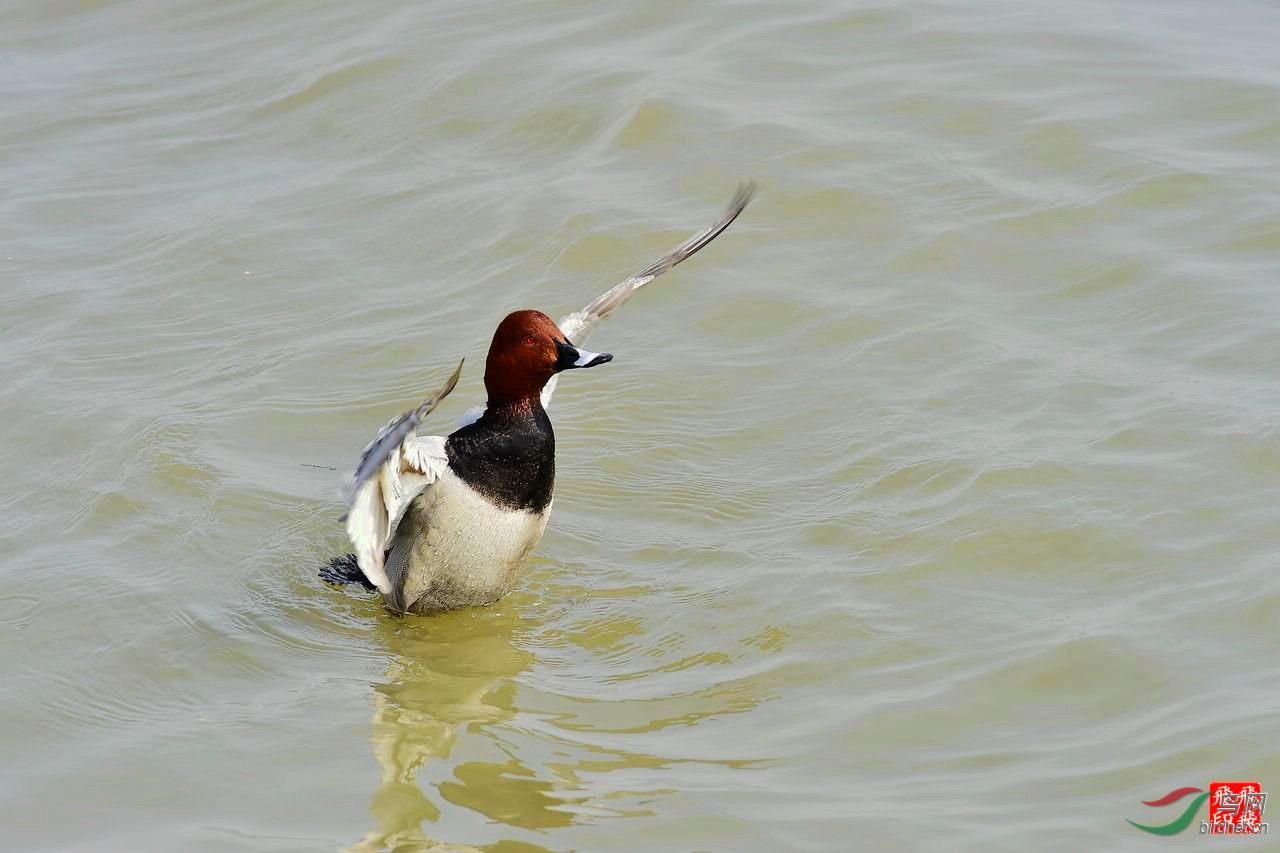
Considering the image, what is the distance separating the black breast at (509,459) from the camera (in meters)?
6.17

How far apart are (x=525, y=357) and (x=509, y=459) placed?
15.6 inches

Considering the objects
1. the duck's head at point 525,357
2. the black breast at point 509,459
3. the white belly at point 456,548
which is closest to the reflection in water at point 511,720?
the white belly at point 456,548

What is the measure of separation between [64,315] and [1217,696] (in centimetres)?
604

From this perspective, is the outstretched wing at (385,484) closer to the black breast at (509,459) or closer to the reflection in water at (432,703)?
the black breast at (509,459)

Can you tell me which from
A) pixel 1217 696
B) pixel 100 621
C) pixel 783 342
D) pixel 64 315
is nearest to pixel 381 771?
pixel 100 621

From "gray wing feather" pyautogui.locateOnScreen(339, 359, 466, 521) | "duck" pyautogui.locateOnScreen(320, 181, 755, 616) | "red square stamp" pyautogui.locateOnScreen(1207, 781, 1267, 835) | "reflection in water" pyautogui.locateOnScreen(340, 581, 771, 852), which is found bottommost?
"red square stamp" pyautogui.locateOnScreen(1207, 781, 1267, 835)

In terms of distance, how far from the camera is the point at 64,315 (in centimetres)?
846

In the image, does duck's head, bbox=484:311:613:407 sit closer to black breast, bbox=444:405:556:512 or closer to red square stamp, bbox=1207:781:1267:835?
black breast, bbox=444:405:556:512

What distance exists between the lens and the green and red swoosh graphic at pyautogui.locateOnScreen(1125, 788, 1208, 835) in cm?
449

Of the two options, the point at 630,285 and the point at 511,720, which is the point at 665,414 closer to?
the point at 630,285

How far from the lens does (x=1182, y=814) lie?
14.9 feet

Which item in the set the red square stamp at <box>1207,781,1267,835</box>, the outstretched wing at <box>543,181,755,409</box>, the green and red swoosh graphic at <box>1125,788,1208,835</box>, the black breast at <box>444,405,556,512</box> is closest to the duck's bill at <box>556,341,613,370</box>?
the black breast at <box>444,405,556,512</box>

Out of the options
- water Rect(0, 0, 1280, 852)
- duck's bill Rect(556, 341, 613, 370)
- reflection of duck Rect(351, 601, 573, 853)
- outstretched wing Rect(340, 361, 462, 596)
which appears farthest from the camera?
duck's bill Rect(556, 341, 613, 370)

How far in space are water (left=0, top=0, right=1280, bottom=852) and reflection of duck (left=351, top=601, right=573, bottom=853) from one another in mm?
20
